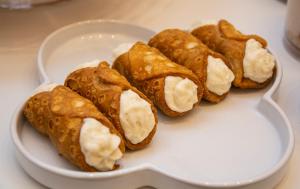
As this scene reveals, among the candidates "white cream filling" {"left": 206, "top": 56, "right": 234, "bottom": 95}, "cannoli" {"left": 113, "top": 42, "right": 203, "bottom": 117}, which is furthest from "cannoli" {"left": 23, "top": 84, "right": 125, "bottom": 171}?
"white cream filling" {"left": 206, "top": 56, "right": 234, "bottom": 95}

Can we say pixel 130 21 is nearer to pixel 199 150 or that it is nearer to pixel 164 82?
pixel 164 82

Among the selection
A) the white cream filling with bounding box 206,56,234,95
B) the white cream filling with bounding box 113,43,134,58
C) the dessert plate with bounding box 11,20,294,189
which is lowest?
the dessert plate with bounding box 11,20,294,189

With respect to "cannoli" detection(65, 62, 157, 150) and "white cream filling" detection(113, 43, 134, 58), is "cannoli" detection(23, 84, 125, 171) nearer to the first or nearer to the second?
"cannoli" detection(65, 62, 157, 150)

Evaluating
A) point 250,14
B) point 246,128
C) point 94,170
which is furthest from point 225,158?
point 250,14

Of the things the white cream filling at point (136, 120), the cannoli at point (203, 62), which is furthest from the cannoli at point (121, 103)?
the cannoli at point (203, 62)

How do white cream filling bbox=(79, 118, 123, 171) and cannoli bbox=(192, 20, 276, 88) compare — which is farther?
cannoli bbox=(192, 20, 276, 88)

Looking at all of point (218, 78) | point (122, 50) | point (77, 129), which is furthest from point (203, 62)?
point (77, 129)

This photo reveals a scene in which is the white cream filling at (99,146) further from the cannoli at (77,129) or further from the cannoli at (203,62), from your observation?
the cannoli at (203,62)
